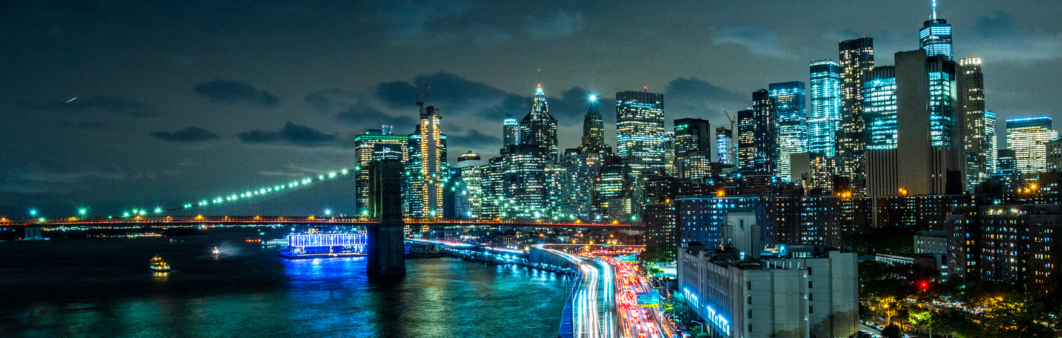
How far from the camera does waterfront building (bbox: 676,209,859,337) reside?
38.0m

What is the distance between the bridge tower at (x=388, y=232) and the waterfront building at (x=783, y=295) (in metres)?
43.3

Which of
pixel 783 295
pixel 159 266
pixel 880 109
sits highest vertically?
pixel 880 109

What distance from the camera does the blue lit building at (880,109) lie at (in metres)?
147

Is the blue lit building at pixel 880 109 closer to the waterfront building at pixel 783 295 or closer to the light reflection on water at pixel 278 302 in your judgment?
the light reflection on water at pixel 278 302

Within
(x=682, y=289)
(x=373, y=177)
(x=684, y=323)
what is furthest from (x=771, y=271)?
(x=373, y=177)

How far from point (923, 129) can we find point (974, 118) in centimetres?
3636

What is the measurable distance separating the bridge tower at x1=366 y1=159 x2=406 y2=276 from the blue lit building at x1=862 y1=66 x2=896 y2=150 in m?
92.7

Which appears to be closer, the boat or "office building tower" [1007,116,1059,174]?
the boat

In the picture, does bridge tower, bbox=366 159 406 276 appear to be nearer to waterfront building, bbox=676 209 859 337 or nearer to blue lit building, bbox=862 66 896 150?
waterfront building, bbox=676 209 859 337

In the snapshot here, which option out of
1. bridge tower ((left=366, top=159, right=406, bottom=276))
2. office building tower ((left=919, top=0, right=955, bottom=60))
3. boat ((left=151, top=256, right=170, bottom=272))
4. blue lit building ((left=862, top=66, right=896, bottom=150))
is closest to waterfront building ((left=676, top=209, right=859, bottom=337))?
bridge tower ((left=366, top=159, right=406, bottom=276))

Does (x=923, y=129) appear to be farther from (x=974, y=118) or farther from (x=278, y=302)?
(x=278, y=302)

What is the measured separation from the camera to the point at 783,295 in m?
38.0

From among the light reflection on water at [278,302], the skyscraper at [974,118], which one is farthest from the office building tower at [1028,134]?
the light reflection on water at [278,302]

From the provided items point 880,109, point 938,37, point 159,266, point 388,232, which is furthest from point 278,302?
point 938,37
